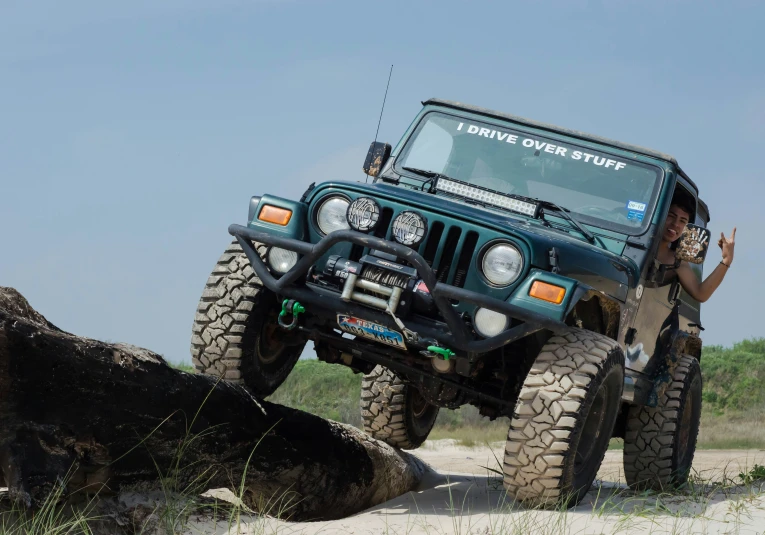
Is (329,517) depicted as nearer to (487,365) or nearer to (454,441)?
(487,365)

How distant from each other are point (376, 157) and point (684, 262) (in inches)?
91.2

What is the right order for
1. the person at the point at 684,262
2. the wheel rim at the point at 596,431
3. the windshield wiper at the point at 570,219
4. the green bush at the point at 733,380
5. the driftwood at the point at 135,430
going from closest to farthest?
the driftwood at the point at 135,430, the wheel rim at the point at 596,431, the windshield wiper at the point at 570,219, the person at the point at 684,262, the green bush at the point at 733,380

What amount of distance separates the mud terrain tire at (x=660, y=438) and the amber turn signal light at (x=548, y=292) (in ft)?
8.60

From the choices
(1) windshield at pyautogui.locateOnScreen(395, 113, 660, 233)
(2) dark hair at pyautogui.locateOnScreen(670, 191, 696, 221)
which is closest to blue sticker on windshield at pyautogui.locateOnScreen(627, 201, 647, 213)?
(1) windshield at pyautogui.locateOnScreen(395, 113, 660, 233)

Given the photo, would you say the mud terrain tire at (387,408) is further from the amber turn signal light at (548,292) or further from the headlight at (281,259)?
the amber turn signal light at (548,292)

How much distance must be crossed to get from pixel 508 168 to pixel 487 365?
133 cm

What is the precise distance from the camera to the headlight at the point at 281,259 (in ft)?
17.8

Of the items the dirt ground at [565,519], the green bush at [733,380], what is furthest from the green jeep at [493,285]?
the green bush at [733,380]

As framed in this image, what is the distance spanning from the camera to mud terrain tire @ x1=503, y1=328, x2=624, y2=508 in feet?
16.2

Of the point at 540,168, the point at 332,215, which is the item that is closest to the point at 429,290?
the point at 332,215

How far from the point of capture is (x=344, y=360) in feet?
20.0

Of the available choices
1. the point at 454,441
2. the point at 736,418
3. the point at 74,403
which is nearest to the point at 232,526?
the point at 74,403

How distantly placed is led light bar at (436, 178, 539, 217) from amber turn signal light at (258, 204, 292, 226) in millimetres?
1133

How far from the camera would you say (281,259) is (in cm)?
544
